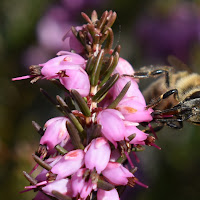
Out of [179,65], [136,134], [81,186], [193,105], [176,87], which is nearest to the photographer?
[81,186]

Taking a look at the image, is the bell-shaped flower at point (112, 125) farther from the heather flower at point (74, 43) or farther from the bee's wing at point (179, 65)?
the bee's wing at point (179, 65)

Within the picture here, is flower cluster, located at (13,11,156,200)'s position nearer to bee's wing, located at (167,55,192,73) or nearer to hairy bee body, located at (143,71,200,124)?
hairy bee body, located at (143,71,200,124)

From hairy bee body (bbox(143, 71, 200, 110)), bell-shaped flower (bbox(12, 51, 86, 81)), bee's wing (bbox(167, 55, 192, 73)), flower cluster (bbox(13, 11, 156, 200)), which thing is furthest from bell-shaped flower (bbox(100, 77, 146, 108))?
bee's wing (bbox(167, 55, 192, 73))

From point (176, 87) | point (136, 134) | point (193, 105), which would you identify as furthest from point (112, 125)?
point (176, 87)

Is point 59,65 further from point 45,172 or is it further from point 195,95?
point 195,95

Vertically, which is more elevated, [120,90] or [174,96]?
[120,90]

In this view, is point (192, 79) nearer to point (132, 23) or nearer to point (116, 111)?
point (116, 111)

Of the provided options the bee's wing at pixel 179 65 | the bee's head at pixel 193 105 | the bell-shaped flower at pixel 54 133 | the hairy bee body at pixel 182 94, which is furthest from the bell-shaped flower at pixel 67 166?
the bee's wing at pixel 179 65

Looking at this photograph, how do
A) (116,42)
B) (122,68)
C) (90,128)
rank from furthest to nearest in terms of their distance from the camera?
1. (116,42)
2. (122,68)
3. (90,128)
